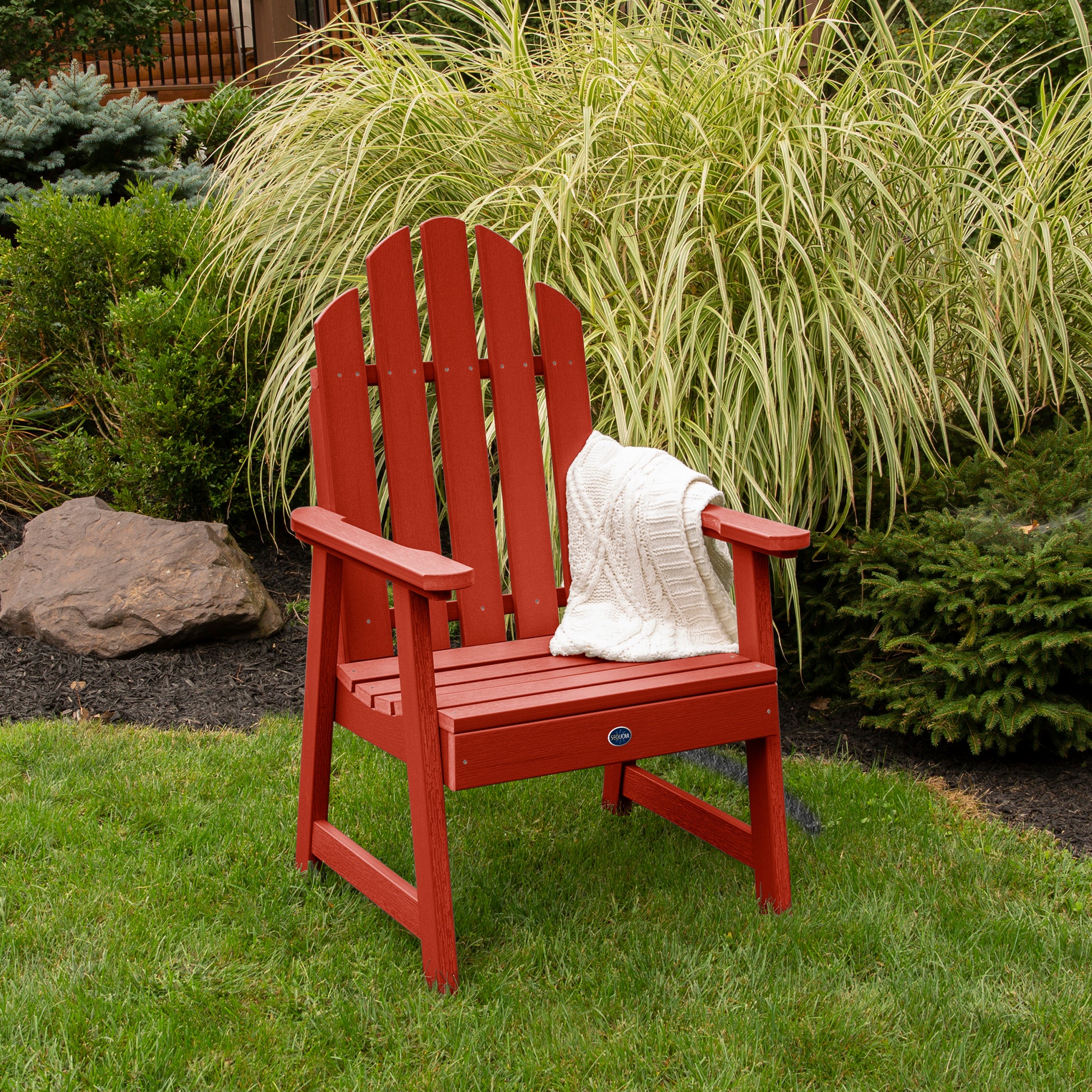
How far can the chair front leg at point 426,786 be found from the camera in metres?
1.68

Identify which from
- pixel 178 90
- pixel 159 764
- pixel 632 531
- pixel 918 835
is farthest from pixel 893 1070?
pixel 178 90

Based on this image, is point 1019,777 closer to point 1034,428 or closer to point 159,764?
point 1034,428

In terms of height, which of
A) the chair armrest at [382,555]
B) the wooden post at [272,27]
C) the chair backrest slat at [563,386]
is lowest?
the chair armrest at [382,555]

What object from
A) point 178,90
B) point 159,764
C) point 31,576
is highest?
point 178,90

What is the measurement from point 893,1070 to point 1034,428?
2.10 metres

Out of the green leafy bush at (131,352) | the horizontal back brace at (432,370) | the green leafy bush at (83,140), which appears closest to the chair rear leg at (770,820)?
the horizontal back brace at (432,370)

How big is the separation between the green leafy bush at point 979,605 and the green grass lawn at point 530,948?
0.26m

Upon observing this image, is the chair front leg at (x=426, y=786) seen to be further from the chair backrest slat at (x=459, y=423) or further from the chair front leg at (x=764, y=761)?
the chair front leg at (x=764, y=761)

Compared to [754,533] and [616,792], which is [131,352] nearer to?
[616,792]

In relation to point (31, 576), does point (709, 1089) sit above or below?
below

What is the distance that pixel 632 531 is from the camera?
2.14m

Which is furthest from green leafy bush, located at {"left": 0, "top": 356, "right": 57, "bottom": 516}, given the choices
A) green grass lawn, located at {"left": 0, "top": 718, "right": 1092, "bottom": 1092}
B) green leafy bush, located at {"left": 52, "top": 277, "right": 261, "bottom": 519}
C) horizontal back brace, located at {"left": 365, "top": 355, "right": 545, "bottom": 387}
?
horizontal back brace, located at {"left": 365, "top": 355, "right": 545, "bottom": 387}

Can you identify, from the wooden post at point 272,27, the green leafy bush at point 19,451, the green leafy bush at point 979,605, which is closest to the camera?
the green leafy bush at point 979,605

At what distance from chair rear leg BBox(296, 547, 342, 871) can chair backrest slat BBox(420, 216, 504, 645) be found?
31 cm
